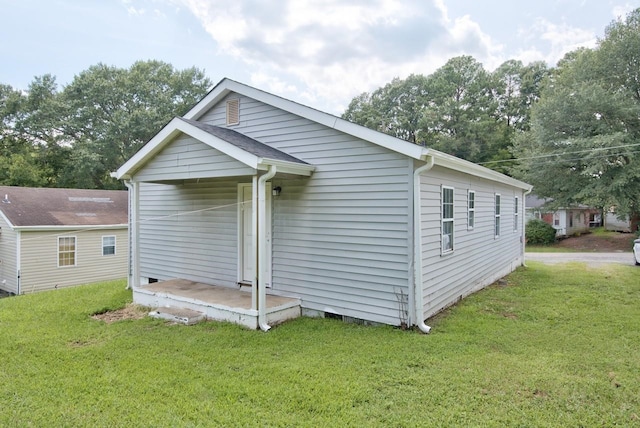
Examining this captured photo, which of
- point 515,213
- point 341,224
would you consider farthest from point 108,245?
point 515,213

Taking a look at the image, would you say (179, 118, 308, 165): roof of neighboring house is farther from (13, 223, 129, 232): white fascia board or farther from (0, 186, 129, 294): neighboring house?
(0, 186, 129, 294): neighboring house

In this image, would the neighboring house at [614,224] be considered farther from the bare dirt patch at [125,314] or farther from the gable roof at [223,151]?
the bare dirt patch at [125,314]

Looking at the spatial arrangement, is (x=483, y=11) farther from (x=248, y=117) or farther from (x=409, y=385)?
(x=409, y=385)

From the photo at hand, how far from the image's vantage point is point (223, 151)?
5453mm

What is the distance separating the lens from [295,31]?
1259cm

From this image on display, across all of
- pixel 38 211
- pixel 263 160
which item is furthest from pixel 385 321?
pixel 38 211

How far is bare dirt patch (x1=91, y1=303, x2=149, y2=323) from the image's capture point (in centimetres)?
620

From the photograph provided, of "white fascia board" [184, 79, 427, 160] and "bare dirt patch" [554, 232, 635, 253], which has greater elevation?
"white fascia board" [184, 79, 427, 160]

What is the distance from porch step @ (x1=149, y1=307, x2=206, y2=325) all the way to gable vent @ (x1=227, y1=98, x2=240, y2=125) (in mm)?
3667

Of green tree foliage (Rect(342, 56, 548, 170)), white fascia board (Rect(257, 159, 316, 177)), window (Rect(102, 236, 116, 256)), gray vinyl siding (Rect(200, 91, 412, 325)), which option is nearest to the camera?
white fascia board (Rect(257, 159, 316, 177))

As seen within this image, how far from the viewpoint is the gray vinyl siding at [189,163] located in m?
5.62

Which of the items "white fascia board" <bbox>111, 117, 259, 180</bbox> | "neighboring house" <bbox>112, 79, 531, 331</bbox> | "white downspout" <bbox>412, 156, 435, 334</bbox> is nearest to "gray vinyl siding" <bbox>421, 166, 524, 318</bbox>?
"neighboring house" <bbox>112, 79, 531, 331</bbox>

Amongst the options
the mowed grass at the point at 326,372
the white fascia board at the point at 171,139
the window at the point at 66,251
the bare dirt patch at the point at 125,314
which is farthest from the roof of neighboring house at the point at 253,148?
the window at the point at 66,251

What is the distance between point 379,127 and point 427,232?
Answer: 1172 inches
